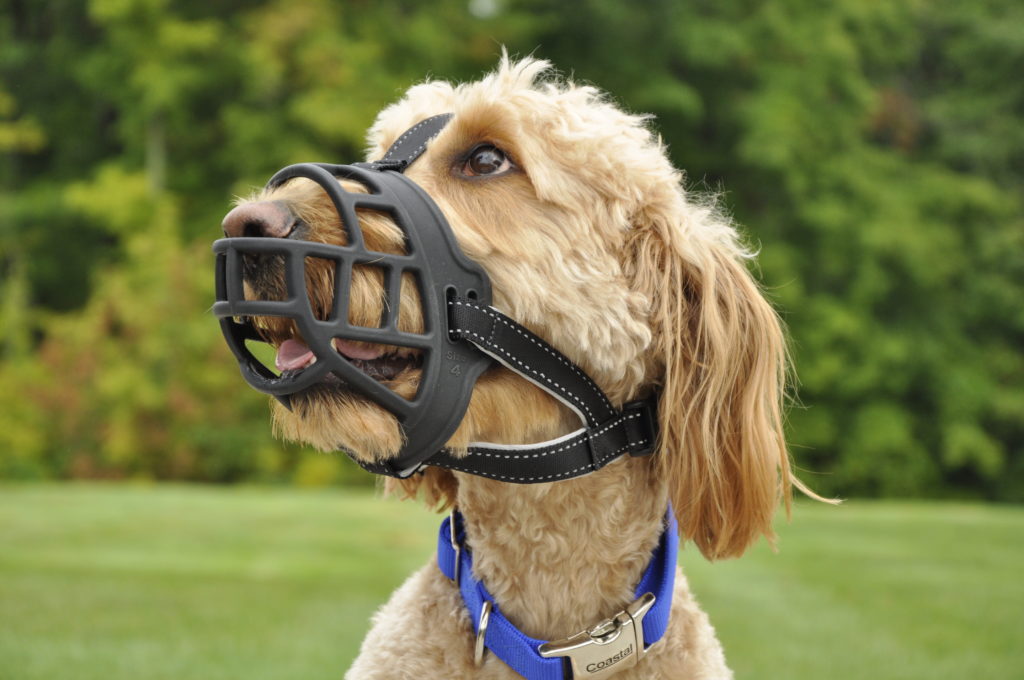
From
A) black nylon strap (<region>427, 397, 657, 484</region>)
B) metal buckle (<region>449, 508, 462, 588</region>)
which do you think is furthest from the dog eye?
metal buckle (<region>449, 508, 462, 588</region>)

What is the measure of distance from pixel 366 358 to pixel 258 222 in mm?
349

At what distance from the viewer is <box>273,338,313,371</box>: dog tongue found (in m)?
2.02

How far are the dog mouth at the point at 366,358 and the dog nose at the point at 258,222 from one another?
237mm

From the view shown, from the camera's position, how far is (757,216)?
21.5 meters

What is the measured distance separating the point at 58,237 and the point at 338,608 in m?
17.6

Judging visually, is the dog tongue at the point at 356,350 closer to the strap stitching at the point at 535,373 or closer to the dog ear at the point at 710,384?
the strap stitching at the point at 535,373

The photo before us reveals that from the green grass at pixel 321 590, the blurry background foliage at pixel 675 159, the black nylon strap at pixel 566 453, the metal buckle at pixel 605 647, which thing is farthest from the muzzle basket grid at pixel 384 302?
the blurry background foliage at pixel 675 159

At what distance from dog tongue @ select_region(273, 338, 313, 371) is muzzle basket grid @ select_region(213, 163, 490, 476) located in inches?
1.3

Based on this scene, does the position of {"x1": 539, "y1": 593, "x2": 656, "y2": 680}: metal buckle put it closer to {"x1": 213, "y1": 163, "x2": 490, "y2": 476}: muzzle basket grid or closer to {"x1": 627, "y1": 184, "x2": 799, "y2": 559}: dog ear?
{"x1": 627, "y1": 184, "x2": 799, "y2": 559}: dog ear

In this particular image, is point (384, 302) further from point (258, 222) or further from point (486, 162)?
point (486, 162)

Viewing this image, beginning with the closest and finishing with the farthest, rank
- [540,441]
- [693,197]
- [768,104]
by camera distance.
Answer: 1. [540,441]
2. [693,197]
3. [768,104]

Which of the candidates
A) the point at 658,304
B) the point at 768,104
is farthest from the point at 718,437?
the point at 768,104

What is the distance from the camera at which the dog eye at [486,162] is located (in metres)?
2.28

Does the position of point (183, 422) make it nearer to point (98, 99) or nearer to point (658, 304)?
point (98, 99)
